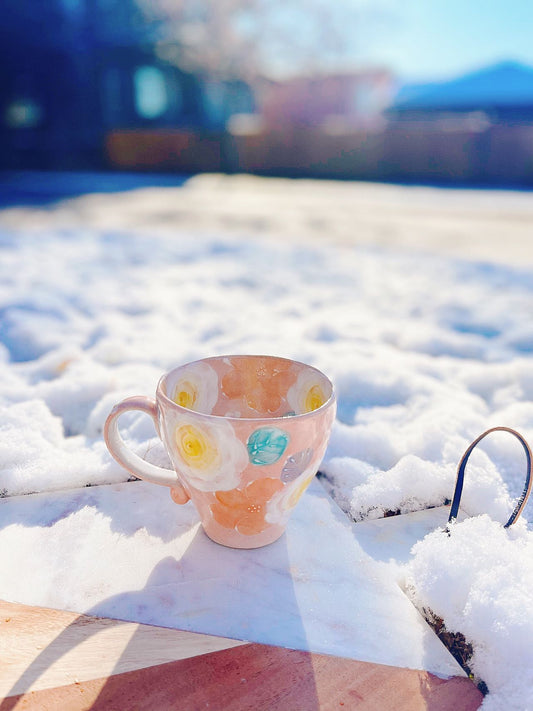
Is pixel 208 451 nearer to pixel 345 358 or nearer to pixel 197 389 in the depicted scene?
pixel 197 389

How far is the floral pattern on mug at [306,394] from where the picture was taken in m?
0.69

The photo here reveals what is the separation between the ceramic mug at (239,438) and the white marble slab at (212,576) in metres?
0.05

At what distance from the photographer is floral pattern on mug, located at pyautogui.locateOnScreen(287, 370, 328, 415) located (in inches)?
27.2

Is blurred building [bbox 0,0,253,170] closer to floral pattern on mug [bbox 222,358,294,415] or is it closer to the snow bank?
floral pattern on mug [bbox 222,358,294,415]

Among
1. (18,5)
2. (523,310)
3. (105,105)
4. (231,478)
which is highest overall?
(18,5)

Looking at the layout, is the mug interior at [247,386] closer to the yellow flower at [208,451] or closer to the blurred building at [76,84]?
the yellow flower at [208,451]

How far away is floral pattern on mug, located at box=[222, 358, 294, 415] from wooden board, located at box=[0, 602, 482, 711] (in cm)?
30

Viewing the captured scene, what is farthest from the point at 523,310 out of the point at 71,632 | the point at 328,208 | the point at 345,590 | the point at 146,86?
the point at 146,86

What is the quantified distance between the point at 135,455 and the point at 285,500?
192 mm

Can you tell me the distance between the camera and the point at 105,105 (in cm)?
979

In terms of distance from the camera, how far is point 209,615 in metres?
0.58

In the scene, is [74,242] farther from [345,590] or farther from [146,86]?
[146,86]

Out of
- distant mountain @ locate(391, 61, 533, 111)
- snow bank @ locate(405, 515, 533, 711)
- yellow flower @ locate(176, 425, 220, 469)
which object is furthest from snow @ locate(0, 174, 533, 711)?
distant mountain @ locate(391, 61, 533, 111)

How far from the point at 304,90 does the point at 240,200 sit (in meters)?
13.8
